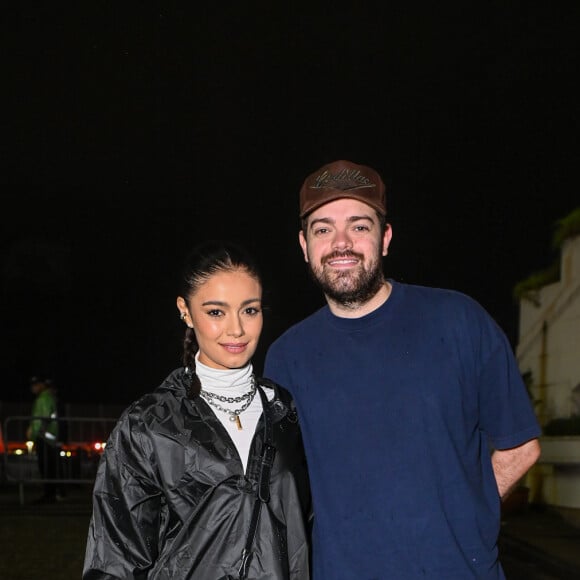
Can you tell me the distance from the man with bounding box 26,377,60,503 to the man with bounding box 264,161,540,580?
11463 millimetres

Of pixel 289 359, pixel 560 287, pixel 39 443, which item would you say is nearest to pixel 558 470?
pixel 560 287

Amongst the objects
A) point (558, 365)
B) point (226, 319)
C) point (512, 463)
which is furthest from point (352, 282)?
point (558, 365)

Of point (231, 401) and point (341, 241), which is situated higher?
point (341, 241)

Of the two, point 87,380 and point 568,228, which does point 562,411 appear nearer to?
point 568,228

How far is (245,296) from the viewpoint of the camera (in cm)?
311

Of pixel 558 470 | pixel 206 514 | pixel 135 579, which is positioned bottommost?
pixel 558 470

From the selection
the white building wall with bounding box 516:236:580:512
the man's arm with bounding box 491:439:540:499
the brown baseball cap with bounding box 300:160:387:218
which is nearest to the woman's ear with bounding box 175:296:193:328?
the brown baseball cap with bounding box 300:160:387:218

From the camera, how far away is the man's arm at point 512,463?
10.2 ft

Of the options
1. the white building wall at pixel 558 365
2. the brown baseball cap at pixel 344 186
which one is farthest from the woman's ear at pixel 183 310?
the white building wall at pixel 558 365

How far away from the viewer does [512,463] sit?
3107 millimetres

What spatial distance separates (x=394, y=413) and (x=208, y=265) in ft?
2.58

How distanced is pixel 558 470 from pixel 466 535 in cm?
964

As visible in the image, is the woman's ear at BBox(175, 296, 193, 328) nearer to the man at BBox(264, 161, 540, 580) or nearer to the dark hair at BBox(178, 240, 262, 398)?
the dark hair at BBox(178, 240, 262, 398)

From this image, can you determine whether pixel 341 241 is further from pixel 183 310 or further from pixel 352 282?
pixel 183 310
